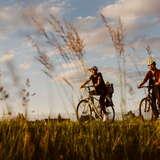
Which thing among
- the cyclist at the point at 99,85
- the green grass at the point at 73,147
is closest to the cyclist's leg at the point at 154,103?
the cyclist at the point at 99,85

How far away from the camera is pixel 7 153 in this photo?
13.5 feet

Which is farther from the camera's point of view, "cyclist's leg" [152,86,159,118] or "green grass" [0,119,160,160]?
"cyclist's leg" [152,86,159,118]

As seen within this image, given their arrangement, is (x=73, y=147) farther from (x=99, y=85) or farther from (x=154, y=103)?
(x=154, y=103)

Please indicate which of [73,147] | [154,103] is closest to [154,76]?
[154,103]

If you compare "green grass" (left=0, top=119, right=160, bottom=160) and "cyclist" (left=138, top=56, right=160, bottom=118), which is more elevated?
"cyclist" (left=138, top=56, right=160, bottom=118)

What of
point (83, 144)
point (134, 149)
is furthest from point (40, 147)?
point (134, 149)

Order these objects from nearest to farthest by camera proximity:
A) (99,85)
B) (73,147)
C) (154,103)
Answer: (73,147) < (99,85) < (154,103)

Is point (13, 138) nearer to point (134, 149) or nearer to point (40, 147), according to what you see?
point (40, 147)

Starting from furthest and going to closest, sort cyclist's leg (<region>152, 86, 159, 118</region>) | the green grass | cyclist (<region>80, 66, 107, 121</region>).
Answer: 1. cyclist's leg (<region>152, 86, 159, 118</region>)
2. cyclist (<region>80, 66, 107, 121</region>)
3. the green grass

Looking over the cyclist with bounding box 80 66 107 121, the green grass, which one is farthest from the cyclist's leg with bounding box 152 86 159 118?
the green grass

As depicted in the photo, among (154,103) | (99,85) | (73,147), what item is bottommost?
(73,147)

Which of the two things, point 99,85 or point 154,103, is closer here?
point 99,85

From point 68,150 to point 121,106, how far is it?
242 inches

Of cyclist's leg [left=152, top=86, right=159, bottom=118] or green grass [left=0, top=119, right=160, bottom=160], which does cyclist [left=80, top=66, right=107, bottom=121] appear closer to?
cyclist's leg [left=152, top=86, right=159, bottom=118]
